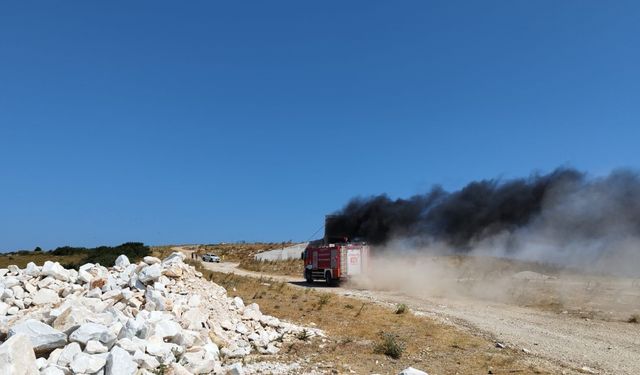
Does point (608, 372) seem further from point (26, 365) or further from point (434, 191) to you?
point (434, 191)

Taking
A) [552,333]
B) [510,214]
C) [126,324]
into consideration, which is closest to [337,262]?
[510,214]

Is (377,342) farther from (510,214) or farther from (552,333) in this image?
(510,214)

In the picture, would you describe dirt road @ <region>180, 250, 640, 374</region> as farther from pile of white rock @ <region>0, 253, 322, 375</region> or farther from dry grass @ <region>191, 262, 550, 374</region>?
pile of white rock @ <region>0, 253, 322, 375</region>

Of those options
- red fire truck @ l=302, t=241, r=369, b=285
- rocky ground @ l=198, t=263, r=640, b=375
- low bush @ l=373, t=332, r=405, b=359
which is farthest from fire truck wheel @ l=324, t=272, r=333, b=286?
low bush @ l=373, t=332, r=405, b=359

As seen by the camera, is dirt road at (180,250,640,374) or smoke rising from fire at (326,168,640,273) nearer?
dirt road at (180,250,640,374)

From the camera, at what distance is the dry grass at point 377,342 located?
11.8 m

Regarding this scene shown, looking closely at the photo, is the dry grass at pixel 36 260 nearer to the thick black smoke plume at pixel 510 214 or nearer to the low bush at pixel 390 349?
the thick black smoke plume at pixel 510 214

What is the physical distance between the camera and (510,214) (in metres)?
30.9

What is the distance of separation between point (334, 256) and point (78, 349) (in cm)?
2521

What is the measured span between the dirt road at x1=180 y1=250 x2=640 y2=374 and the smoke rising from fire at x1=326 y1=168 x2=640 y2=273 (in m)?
6.45

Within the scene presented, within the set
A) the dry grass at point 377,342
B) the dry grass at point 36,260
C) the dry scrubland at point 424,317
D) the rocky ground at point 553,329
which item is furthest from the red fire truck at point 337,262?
the dry grass at point 36,260

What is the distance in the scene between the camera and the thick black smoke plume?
24.9 metres

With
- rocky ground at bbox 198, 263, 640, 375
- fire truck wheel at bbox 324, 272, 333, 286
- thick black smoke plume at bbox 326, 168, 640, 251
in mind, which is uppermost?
thick black smoke plume at bbox 326, 168, 640, 251

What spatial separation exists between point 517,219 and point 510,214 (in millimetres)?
602
